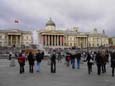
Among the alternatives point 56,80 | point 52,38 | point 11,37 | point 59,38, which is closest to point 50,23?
point 59,38

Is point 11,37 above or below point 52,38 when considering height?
above

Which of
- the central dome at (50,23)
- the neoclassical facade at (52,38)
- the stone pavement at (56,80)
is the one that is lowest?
the stone pavement at (56,80)

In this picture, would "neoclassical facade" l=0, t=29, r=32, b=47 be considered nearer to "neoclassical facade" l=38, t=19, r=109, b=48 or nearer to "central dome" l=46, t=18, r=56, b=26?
"neoclassical facade" l=38, t=19, r=109, b=48

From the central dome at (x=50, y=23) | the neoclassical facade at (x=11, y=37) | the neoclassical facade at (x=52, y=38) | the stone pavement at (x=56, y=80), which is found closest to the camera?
the stone pavement at (x=56, y=80)

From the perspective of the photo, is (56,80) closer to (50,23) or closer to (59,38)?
(59,38)

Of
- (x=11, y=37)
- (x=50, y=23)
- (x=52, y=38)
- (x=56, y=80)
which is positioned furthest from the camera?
(x=50, y=23)

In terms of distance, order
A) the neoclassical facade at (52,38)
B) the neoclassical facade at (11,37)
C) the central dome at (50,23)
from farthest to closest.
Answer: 1. the central dome at (50,23)
2. the neoclassical facade at (52,38)
3. the neoclassical facade at (11,37)

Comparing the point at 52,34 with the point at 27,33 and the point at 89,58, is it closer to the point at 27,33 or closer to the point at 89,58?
the point at 27,33

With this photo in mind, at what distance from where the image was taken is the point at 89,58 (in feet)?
80.1

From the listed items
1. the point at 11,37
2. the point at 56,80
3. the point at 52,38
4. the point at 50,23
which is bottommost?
the point at 56,80

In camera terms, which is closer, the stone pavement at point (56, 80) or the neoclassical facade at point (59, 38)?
the stone pavement at point (56, 80)

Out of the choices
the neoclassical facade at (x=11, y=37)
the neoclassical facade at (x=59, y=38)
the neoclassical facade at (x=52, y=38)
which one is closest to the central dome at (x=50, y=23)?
the neoclassical facade at (x=59, y=38)

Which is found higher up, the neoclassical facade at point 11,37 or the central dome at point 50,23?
the central dome at point 50,23

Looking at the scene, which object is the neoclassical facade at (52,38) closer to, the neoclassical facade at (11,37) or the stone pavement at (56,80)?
the neoclassical facade at (11,37)
